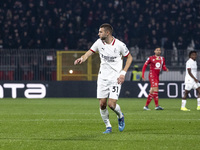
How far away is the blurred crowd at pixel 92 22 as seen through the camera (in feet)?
95.8

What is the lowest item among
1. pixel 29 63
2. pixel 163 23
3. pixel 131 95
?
pixel 131 95

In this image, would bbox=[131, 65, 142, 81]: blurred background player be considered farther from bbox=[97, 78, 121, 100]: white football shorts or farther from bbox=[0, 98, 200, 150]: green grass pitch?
bbox=[97, 78, 121, 100]: white football shorts

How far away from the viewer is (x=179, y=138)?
869cm

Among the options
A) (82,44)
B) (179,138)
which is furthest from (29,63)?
(179,138)

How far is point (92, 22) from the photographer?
3152cm

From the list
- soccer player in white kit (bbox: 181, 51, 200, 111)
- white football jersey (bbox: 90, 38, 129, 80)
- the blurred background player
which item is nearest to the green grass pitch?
white football jersey (bbox: 90, 38, 129, 80)

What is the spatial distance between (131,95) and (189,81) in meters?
8.98

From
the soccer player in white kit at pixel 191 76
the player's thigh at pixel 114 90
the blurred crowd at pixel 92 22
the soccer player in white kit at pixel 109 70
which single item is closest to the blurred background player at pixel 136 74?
the blurred crowd at pixel 92 22

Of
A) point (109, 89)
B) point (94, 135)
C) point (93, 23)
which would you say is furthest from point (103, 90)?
point (93, 23)

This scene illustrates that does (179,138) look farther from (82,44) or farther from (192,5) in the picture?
(192,5)

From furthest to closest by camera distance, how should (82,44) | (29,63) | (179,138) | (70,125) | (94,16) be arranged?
(94,16) → (82,44) → (29,63) → (70,125) → (179,138)

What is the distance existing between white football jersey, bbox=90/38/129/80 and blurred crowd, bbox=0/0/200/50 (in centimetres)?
1887

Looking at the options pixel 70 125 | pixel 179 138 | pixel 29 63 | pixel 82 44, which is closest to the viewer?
pixel 179 138

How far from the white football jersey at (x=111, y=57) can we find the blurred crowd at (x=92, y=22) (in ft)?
61.9
